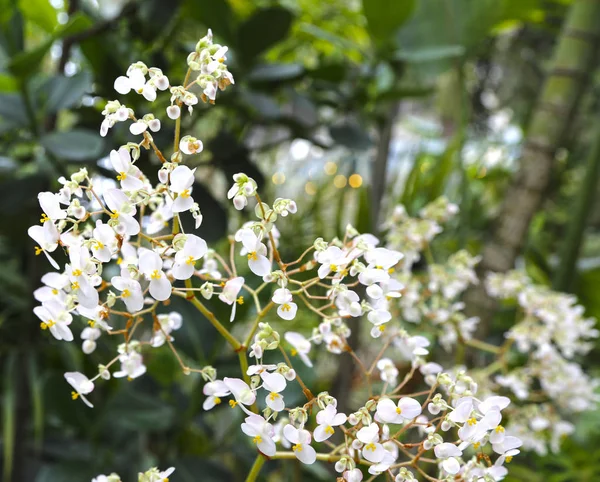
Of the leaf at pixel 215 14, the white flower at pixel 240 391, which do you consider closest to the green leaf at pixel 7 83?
the leaf at pixel 215 14

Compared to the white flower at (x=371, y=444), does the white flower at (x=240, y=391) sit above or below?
above

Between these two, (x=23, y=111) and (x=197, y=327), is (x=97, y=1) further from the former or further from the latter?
(x=197, y=327)

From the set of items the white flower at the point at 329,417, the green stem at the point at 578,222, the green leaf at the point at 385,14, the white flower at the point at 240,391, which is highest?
the green leaf at the point at 385,14

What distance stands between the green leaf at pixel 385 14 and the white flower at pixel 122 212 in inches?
21.0

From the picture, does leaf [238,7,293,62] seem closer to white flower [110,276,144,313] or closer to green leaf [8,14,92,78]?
green leaf [8,14,92,78]

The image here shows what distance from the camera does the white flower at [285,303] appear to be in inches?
11.2

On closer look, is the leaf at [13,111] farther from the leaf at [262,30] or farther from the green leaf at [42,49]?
the leaf at [262,30]

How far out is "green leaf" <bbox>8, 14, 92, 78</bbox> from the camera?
20.0 inches

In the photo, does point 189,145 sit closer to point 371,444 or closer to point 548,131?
point 371,444

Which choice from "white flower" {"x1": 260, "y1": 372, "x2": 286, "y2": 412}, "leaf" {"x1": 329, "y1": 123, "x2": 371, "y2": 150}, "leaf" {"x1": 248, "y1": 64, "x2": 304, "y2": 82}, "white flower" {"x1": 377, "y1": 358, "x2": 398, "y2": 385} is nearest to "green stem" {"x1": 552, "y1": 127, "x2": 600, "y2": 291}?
"leaf" {"x1": 329, "y1": 123, "x2": 371, "y2": 150}

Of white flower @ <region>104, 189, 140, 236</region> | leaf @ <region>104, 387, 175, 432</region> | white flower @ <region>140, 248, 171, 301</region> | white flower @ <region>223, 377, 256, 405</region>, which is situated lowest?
leaf @ <region>104, 387, 175, 432</region>

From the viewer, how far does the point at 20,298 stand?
753 mm

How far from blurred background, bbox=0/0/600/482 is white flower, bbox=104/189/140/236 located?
0.31 metres

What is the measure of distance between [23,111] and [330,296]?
1.62 ft
